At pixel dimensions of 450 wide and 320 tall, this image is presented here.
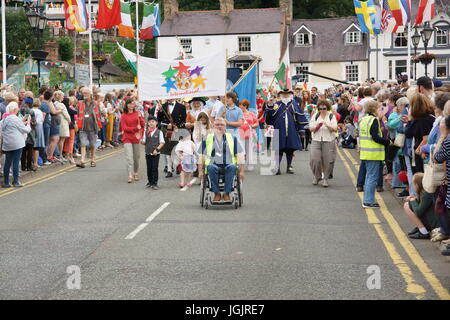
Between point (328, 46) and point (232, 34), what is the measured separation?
9642mm

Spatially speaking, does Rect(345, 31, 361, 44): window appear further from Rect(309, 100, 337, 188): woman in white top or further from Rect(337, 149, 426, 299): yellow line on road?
Rect(337, 149, 426, 299): yellow line on road

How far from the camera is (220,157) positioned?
1395 centimetres

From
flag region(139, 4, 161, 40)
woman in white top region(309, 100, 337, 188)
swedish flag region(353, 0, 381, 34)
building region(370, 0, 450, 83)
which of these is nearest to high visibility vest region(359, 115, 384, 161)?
A: woman in white top region(309, 100, 337, 188)

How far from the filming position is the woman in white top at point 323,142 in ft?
56.0

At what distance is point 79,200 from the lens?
1527 centimetres

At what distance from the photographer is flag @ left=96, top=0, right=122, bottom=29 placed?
3244 cm

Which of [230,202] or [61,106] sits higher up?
[61,106]

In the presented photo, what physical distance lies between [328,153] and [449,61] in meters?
64.1

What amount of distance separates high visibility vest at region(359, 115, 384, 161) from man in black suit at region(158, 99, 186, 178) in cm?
607

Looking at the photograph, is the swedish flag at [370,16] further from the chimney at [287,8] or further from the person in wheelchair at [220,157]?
the chimney at [287,8]

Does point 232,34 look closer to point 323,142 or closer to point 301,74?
point 301,74

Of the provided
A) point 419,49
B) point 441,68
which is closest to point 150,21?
point 419,49
